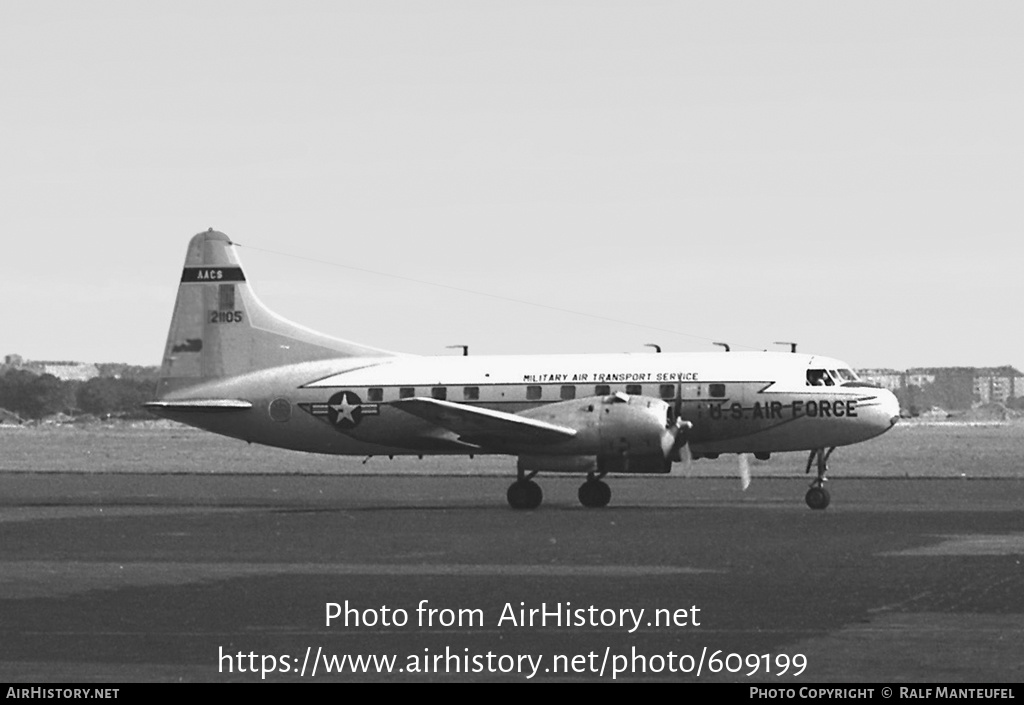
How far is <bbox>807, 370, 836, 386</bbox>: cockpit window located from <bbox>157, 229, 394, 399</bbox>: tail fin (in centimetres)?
1134

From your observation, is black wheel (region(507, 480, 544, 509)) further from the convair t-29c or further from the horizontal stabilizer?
the horizontal stabilizer

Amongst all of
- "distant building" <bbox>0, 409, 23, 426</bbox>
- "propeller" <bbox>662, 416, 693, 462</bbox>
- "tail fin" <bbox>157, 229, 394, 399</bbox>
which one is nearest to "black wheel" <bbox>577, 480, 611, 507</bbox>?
"propeller" <bbox>662, 416, 693, 462</bbox>

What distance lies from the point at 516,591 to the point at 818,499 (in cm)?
1881

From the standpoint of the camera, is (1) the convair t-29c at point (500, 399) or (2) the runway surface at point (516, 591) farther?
(1) the convair t-29c at point (500, 399)

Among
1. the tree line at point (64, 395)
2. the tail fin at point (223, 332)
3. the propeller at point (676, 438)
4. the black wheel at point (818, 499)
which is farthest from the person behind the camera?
the tree line at point (64, 395)

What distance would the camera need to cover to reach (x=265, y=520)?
1433 inches

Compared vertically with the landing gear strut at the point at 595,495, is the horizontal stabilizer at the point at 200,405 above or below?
above

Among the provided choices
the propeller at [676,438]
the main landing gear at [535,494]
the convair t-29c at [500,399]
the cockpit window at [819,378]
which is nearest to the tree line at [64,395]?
the convair t-29c at [500,399]

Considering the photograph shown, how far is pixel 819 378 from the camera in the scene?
41812 mm

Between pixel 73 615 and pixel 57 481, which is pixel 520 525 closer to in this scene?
pixel 73 615

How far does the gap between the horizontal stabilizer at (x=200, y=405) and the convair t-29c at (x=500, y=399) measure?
0.04m

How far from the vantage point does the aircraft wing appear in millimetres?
40000

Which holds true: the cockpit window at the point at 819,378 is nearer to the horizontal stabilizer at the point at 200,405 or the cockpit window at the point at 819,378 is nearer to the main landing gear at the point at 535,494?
the main landing gear at the point at 535,494

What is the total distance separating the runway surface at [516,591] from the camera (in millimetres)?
15727
